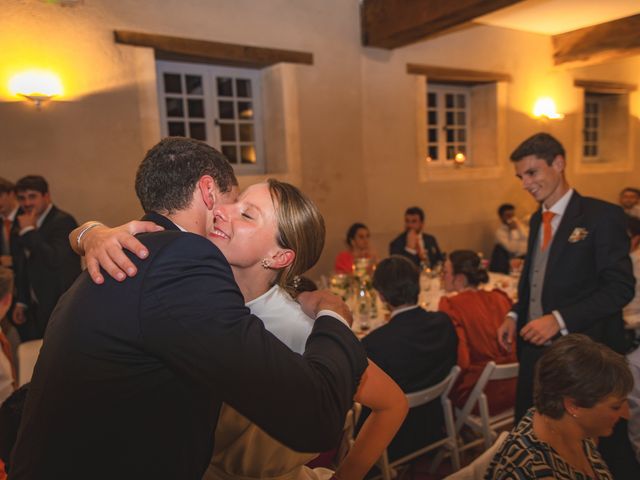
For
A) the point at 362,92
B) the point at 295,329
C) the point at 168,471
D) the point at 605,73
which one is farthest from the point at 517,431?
the point at 605,73

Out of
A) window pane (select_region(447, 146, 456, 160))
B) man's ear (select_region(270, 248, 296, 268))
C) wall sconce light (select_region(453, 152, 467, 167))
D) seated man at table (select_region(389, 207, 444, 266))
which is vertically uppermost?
window pane (select_region(447, 146, 456, 160))

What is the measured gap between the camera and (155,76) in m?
4.73

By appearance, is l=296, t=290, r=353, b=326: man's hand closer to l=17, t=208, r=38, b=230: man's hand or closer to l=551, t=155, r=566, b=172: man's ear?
l=551, t=155, r=566, b=172: man's ear

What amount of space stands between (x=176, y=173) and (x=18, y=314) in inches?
131

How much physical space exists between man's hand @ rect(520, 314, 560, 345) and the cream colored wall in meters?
3.81

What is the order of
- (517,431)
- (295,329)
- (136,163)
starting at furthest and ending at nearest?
(136,163), (517,431), (295,329)

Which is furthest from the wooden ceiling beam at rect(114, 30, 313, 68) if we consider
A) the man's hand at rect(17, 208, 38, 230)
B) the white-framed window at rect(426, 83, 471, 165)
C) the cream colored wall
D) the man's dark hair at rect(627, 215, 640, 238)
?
the man's dark hair at rect(627, 215, 640, 238)

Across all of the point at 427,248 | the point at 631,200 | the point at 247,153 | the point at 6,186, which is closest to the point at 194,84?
the point at 247,153

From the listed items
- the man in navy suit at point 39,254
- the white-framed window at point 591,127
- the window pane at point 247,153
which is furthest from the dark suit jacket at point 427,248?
the white-framed window at point 591,127

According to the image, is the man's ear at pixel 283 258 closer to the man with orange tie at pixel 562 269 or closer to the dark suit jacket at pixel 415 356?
the dark suit jacket at pixel 415 356

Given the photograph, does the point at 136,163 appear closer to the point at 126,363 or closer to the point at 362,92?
the point at 362,92

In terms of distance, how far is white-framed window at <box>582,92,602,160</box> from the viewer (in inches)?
352

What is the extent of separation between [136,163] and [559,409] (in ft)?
14.4

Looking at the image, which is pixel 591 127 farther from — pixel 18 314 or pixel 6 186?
pixel 18 314
